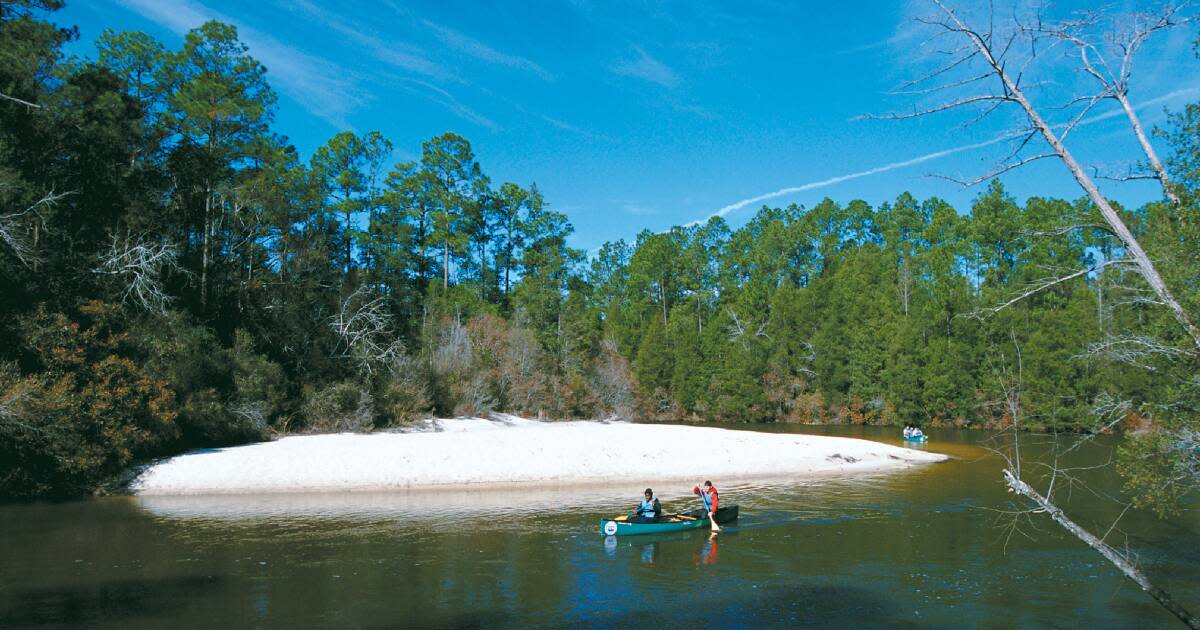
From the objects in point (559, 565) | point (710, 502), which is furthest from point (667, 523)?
point (559, 565)

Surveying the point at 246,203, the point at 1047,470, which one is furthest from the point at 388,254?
the point at 1047,470

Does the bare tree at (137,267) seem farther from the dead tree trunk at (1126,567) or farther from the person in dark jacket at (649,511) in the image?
the dead tree trunk at (1126,567)

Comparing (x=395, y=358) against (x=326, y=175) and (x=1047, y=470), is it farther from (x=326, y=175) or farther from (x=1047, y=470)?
(x=1047, y=470)

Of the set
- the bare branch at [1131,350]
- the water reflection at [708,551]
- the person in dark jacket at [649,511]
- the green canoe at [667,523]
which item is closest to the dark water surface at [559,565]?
the water reflection at [708,551]

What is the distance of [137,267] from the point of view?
95.1ft

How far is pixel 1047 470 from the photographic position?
3109 centimetres

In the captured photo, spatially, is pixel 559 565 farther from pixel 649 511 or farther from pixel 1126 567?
pixel 1126 567

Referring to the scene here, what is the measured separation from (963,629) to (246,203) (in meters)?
37.8

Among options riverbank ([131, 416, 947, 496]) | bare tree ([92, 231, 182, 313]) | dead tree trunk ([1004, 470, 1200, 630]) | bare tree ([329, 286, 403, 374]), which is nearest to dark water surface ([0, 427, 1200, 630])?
riverbank ([131, 416, 947, 496])

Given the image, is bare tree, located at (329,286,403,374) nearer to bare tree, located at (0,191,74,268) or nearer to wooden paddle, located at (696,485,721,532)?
bare tree, located at (0,191,74,268)

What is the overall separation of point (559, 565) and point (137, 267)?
23.5 meters

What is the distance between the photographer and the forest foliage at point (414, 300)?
2430 centimetres

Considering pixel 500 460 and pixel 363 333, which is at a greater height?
pixel 363 333

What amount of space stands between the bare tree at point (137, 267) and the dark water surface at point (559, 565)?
29.4 feet
